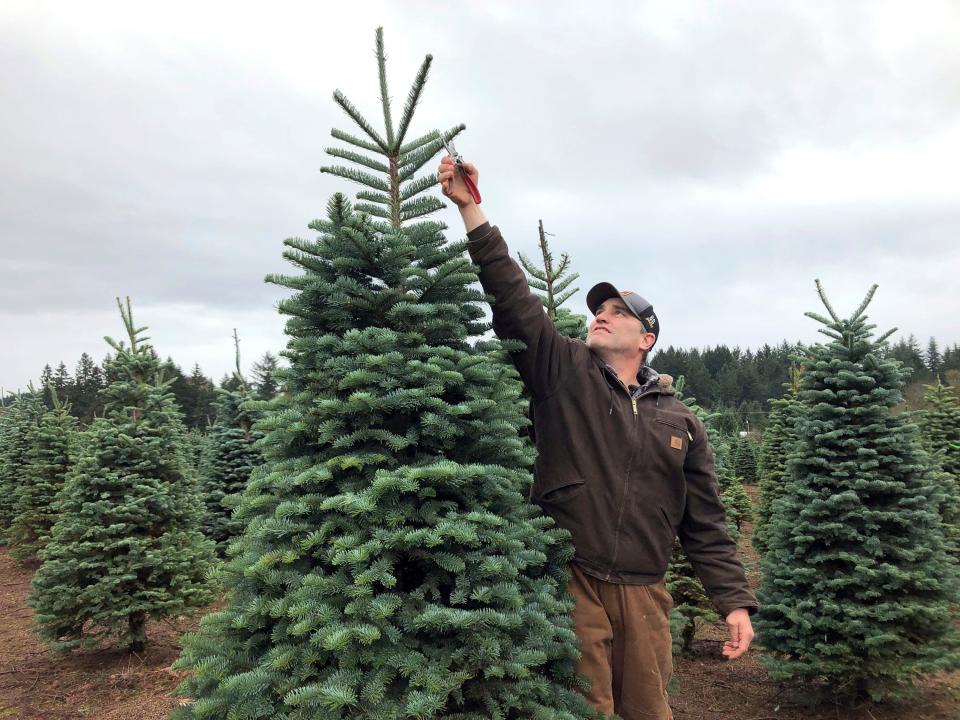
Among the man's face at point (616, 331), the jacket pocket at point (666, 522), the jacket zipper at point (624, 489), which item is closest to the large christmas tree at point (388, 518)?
the jacket zipper at point (624, 489)

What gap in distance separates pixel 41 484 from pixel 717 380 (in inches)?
3070

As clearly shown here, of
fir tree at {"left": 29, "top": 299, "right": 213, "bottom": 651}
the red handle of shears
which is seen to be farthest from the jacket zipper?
fir tree at {"left": 29, "top": 299, "right": 213, "bottom": 651}

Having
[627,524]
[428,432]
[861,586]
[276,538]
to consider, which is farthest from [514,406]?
[861,586]

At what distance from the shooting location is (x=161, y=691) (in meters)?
6.67

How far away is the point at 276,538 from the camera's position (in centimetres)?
269

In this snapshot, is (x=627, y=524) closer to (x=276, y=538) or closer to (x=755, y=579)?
(x=276, y=538)

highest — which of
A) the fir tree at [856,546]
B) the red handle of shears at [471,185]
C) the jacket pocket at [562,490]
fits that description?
the red handle of shears at [471,185]

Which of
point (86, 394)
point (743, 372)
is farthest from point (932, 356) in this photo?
point (86, 394)

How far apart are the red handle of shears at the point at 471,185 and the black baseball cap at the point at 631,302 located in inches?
40.4

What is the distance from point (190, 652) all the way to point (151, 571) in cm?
560

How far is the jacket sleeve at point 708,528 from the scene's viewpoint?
354cm

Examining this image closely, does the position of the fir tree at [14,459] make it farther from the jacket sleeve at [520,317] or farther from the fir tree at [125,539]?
the jacket sleeve at [520,317]

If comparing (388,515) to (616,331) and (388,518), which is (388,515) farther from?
(616,331)

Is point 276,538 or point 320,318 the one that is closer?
point 276,538
